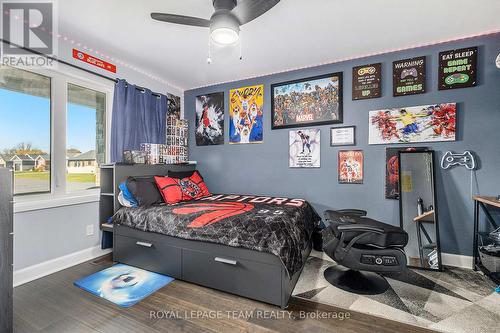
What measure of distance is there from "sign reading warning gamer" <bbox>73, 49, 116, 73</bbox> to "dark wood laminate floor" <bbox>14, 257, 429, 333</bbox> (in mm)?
2508

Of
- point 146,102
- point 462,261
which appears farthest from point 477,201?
point 146,102

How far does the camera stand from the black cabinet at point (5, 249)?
136 centimetres

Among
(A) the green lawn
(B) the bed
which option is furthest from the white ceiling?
(B) the bed

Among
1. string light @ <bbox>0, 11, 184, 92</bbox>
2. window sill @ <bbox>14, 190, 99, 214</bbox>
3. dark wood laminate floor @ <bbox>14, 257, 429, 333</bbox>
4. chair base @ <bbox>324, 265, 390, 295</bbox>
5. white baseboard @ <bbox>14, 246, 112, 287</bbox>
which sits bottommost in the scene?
dark wood laminate floor @ <bbox>14, 257, 429, 333</bbox>

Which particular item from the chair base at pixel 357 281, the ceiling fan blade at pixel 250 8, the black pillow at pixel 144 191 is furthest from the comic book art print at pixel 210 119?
the chair base at pixel 357 281

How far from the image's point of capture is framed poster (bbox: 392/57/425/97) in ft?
8.80

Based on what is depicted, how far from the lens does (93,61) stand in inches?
110

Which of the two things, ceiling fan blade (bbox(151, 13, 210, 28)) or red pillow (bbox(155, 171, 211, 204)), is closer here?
ceiling fan blade (bbox(151, 13, 210, 28))

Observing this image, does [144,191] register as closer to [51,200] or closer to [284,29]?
[51,200]

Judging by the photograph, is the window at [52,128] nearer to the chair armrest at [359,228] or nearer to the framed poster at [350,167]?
the chair armrest at [359,228]

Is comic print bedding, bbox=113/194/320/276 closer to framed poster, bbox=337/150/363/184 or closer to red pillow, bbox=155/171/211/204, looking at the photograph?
red pillow, bbox=155/171/211/204

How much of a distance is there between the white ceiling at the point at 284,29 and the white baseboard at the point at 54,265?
247 cm

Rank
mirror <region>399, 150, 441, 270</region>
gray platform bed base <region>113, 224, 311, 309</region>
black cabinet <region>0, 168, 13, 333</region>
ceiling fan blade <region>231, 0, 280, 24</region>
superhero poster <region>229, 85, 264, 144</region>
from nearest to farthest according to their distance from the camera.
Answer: black cabinet <region>0, 168, 13, 333</region>, ceiling fan blade <region>231, 0, 280, 24</region>, gray platform bed base <region>113, 224, 311, 309</region>, mirror <region>399, 150, 441, 270</region>, superhero poster <region>229, 85, 264, 144</region>

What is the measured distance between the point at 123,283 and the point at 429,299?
2797 millimetres
